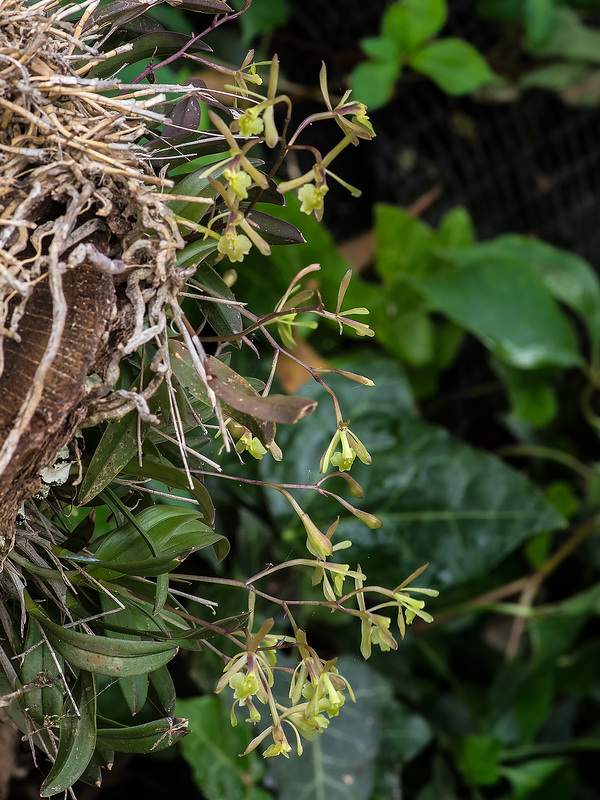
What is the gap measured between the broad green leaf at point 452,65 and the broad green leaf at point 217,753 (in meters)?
0.83

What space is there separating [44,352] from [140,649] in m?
0.13

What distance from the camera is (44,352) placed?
264mm

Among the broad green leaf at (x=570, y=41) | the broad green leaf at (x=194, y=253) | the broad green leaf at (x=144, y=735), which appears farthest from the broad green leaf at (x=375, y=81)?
the broad green leaf at (x=144, y=735)

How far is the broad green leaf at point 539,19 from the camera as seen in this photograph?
1.06 m

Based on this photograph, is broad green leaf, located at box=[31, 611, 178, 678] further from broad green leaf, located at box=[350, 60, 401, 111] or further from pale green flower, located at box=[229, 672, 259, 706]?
broad green leaf, located at box=[350, 60, 401, 111]

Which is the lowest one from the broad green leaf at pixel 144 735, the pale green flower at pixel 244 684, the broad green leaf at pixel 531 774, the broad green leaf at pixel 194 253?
the broad green leaf at pixel 531 774

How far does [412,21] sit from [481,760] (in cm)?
96

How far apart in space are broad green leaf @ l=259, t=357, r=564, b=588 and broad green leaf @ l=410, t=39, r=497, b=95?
44 centimetres

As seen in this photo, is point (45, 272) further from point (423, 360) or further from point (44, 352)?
point (423, 360)

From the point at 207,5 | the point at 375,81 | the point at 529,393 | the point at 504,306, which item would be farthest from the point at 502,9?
the point at 207,5

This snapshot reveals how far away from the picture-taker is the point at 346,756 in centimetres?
74

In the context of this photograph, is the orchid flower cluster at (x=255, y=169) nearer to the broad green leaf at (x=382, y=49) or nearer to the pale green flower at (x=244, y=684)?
the pale green flower at (x=244, y=684)

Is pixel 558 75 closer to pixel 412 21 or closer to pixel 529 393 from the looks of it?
pixel 412 21

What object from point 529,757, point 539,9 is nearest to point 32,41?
point 539,9
